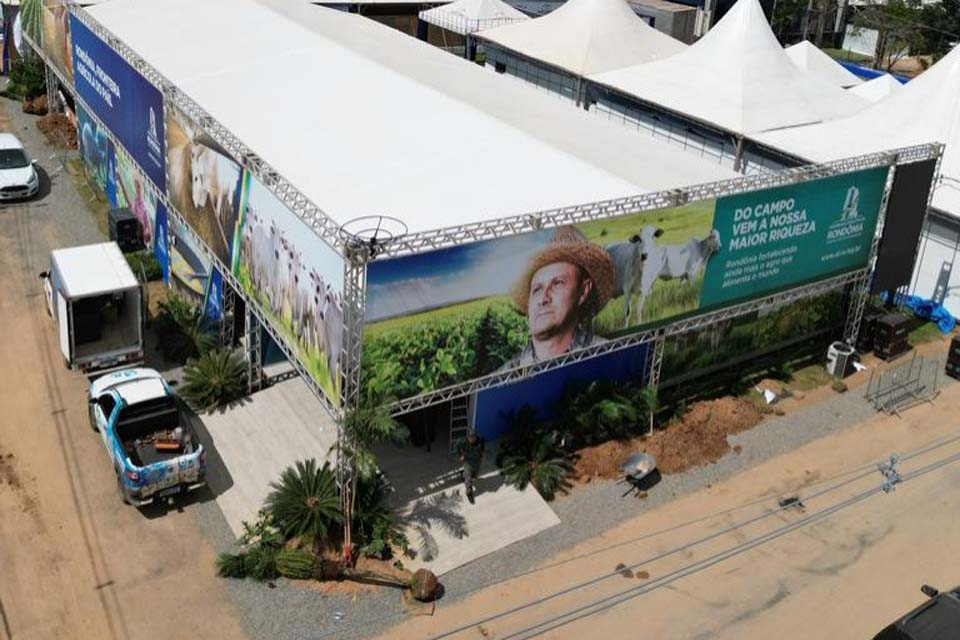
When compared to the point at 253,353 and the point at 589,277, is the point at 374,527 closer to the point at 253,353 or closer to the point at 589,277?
the point at 253,353

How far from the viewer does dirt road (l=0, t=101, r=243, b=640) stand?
607 inches

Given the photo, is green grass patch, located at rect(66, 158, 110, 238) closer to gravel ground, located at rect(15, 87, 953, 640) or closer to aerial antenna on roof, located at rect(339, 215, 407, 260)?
aerial antenna on roof, located at rect(339, 215, 407, 260)

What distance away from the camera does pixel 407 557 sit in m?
17.0

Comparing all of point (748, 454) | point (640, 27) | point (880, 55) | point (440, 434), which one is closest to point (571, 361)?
point (440, 434)

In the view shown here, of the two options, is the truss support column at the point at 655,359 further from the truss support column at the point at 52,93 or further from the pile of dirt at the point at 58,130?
the truss support column at the point at 52,93

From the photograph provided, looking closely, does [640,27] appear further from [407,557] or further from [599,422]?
[407,557]

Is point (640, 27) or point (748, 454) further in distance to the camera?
point (640, 27)

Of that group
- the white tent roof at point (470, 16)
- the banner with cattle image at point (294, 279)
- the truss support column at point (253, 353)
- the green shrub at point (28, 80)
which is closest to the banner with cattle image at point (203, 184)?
the banner with cattle image at point (294, 279)

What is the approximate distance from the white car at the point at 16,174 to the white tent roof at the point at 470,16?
23967 millimetres

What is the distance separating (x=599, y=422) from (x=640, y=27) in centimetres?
2795

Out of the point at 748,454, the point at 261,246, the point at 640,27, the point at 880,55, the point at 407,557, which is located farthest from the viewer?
the point at 880,55

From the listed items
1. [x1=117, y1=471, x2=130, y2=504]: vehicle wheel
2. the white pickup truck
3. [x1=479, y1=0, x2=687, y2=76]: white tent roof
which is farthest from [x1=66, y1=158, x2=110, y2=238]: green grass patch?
[x1=479, y1=0, x2=687, y2=76]: white tent roof

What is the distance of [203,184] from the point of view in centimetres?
2211

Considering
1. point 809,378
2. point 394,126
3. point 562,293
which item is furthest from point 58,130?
point 809,378
